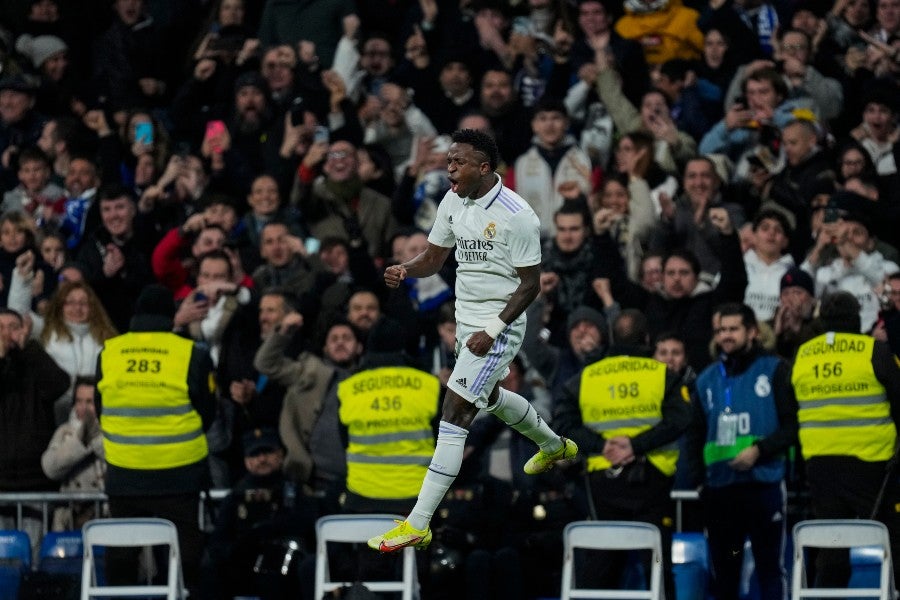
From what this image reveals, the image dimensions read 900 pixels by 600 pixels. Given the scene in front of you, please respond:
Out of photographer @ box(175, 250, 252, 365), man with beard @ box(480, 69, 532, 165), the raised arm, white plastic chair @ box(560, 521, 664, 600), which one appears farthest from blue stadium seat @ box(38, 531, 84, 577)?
man with beard @ box(480, 69, 532, 165)

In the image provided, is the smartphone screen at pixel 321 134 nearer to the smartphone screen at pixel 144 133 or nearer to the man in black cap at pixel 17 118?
the smartphone screen at pixel 144 133

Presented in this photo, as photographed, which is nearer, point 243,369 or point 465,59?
point 243,369

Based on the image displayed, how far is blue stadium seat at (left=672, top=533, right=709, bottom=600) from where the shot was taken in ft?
39.6

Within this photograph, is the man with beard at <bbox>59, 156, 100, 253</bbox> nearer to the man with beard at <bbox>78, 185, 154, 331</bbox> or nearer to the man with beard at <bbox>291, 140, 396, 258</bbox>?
the man with beard at <bbox>78, 185, 154, 331</bbox>

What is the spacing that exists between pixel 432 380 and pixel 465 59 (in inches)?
225

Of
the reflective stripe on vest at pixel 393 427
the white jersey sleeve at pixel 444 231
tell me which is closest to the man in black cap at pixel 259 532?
the reflective stripe on vest at pixel 393 427

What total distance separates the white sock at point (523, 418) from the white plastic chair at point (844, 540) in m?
2.27

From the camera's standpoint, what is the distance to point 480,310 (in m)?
9.38

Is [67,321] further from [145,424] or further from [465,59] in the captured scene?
[465,59]

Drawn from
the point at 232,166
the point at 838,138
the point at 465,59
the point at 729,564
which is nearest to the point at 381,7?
the point at 465,59

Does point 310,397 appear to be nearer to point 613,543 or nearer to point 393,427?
point 393,427

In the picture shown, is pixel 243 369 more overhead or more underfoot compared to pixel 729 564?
more overhead

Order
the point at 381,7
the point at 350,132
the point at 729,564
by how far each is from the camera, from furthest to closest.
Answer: the point at 381,7 → the point at 350,132 → the point at 729,564

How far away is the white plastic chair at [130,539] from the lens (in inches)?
462
